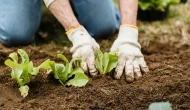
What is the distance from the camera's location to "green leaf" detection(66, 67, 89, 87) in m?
1.78

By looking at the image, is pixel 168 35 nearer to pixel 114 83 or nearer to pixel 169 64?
pixel 169 64

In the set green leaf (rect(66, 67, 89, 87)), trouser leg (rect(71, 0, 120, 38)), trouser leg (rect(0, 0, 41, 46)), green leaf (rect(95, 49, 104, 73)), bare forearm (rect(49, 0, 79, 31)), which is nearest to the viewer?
green leaf (rect(66, 67, 89, 87))

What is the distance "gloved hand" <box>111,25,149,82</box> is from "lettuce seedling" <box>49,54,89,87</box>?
0.21 m

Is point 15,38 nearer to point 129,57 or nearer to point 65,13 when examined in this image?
point 65,13

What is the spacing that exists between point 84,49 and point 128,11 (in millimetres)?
392

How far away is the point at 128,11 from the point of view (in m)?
2.12

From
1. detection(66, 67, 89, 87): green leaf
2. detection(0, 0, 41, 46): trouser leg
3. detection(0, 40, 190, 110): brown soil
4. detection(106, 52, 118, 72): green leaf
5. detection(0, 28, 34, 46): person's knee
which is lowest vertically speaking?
detection(0, 40, 190, 110): brown soil

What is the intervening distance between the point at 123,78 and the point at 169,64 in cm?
32

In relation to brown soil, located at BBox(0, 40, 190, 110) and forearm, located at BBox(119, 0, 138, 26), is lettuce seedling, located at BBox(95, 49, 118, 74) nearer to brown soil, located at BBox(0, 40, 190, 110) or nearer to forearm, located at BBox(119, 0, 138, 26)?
brown soil, located at BBox(0, 40, 190, 110)

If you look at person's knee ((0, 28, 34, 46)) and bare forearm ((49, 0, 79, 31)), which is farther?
person's knee ((0, 28, 34, 46))

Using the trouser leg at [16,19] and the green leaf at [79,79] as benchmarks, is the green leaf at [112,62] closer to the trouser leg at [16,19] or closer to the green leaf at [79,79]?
the green leaf at [79,79]

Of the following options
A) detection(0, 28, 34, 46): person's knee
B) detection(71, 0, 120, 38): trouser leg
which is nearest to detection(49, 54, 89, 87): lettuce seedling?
detection(0, 28, 34, 46): person's knee

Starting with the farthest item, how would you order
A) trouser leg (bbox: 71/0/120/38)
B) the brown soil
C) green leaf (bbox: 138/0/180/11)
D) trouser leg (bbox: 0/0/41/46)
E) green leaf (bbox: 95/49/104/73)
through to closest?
1. green leaf (bbox: 138/0/180/11)
2. trouser leg (bbox: 71/0/120/38)
3. trouser leg (bbox: 0/0/41/46)
4. green leaf (bbox: 95/49/104/73)
5. the brown soil

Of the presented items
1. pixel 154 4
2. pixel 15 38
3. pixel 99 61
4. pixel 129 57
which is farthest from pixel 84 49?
pixel 154 4
